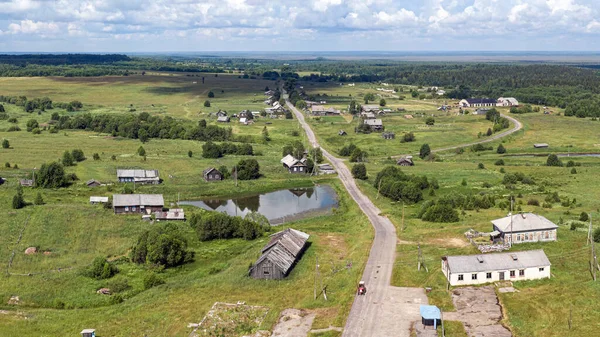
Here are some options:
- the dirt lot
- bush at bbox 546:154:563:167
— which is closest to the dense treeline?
bush at bbox 546:154:563:167

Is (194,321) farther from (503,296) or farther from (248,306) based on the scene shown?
(503,296)

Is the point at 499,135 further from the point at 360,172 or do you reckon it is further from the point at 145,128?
the point at 145,128

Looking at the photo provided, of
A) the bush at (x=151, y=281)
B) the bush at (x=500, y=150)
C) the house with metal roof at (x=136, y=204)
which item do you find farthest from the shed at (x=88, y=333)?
the bush at (x=500, y=150)

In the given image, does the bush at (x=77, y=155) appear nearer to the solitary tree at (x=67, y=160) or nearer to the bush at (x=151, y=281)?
the solitary tree at (x=67, y=160)

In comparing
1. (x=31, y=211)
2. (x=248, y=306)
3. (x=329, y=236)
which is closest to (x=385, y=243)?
(x=329, y=236)

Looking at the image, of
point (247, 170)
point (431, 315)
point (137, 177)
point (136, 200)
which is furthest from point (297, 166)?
point (431, 315)

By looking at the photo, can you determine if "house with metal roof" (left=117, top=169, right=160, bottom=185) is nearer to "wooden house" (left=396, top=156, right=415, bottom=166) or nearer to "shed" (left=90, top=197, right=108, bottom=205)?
"shed" (left=90, top=197, right=108, bottom=205)
